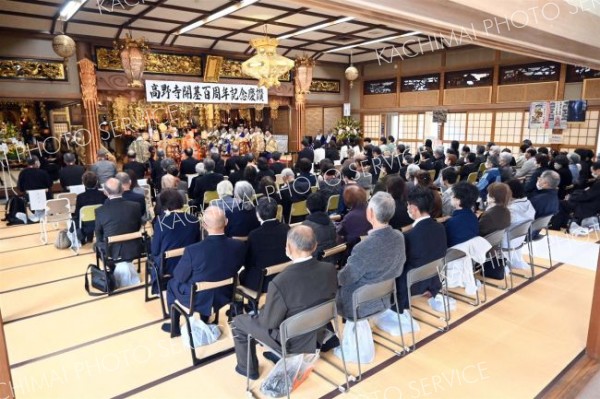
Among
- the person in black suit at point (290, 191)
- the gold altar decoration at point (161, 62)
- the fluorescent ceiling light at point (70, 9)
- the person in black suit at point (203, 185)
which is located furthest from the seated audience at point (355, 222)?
the gold altar decoration at point (161, 62)

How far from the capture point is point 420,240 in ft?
10.4

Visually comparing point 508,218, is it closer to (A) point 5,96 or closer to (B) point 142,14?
(B) point 142,14

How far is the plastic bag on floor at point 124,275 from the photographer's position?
436 centimetres

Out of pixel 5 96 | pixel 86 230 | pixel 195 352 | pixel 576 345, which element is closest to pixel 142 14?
pixel 5 96

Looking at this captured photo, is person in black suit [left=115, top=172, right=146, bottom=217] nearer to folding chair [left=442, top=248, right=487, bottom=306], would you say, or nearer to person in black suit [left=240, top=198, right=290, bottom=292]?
person in black suit [left=240, top=198, right=290, bottom=292]

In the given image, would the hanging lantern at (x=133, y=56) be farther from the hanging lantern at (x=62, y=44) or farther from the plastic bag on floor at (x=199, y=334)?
the plastic bag on floor at (x=199, y=334)

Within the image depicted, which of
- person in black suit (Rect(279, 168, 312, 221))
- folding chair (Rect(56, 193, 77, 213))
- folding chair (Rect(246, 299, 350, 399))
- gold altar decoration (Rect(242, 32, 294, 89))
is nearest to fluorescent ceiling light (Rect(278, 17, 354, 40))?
gold altar decoration (Rect(242, 32, 294, 89))

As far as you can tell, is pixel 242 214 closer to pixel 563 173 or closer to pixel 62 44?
pixel 62 44

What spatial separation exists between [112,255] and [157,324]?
3.38 ft

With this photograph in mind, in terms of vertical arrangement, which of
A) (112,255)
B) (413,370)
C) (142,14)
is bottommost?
(413,370)

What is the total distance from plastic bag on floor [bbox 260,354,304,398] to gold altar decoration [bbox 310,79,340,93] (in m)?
12.3

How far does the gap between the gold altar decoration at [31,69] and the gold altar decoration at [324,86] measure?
7.86 metres

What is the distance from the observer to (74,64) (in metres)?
9.07

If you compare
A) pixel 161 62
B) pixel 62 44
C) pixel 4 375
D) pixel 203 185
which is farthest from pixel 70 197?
pixel 161 62
